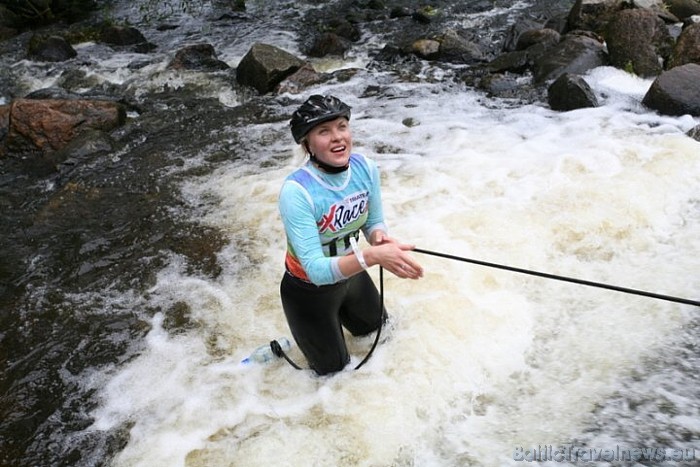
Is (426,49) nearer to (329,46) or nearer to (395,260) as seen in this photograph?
(329,46)

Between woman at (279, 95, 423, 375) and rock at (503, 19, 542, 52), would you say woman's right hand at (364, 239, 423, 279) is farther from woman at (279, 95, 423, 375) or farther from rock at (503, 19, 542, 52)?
rock at (503, 19, 542, 52)

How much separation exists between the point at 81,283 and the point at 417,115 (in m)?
5.59

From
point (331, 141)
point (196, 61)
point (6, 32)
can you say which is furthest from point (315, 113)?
point (6, 32)

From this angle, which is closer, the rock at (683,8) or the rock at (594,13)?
the rock at (594,13)

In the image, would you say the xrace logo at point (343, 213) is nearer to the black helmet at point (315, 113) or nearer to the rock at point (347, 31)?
the black helmet at point (315, 113)

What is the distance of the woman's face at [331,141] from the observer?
2.75 meters

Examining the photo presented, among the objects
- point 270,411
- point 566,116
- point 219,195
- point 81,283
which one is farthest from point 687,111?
point 81,283

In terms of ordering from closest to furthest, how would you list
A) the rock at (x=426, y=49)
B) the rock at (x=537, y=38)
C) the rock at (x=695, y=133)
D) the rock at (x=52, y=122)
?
the rock at (x=695, y=133) < the rock at (x=52, y=122) < the rock at (x=537, y=38) < the rock at (x=426, y=49)

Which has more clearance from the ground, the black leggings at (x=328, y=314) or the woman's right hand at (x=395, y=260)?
the woman's right hand at (x=395, y=260)

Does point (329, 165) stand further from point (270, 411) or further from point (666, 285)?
point (666, 285)

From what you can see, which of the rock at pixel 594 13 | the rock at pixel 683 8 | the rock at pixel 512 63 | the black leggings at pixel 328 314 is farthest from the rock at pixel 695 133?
the rock at pixel 683 8

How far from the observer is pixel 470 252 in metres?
5.30

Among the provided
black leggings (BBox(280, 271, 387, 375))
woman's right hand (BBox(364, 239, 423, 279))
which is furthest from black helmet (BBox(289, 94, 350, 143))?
black leggings (BBox(280, 271, 387, 375))

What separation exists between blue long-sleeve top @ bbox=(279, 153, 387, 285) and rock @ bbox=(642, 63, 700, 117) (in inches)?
248
